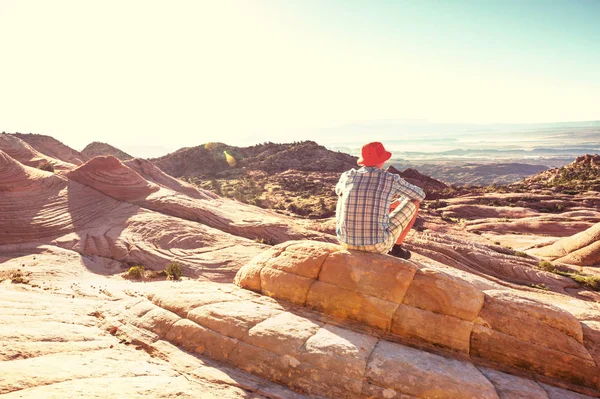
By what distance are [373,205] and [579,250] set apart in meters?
27.5

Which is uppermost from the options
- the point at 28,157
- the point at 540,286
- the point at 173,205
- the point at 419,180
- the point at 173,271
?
the point at 28,157

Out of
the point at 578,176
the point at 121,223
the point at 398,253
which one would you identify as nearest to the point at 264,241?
the point at 121,223

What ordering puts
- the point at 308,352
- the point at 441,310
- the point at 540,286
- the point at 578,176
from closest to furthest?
the point at 308,352 → the point at 441,310 → the point at 540,286 → the point at 578,176

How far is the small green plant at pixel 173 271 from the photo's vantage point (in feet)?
58.0

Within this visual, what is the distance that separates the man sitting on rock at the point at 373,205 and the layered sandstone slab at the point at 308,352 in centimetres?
191

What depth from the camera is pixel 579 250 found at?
25688mm

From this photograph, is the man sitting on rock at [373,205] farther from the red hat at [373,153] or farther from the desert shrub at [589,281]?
the desert shrub at [589,281]

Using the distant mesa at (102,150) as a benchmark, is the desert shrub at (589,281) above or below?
below

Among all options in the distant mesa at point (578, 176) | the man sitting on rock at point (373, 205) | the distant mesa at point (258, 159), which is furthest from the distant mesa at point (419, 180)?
the man sitting on rock at point (373, 205)

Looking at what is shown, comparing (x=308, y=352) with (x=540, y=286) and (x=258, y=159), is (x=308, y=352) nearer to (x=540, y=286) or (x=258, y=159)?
Result: (x=540, y=286)

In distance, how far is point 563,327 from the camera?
6.21 metres

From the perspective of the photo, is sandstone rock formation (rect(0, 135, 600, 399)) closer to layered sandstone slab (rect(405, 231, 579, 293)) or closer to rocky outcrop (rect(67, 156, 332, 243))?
layered sandstone slab (rect(405, 231, 579, 293))

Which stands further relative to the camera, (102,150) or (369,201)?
(102,150)

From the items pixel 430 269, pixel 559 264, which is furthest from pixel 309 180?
pixel 430 269
